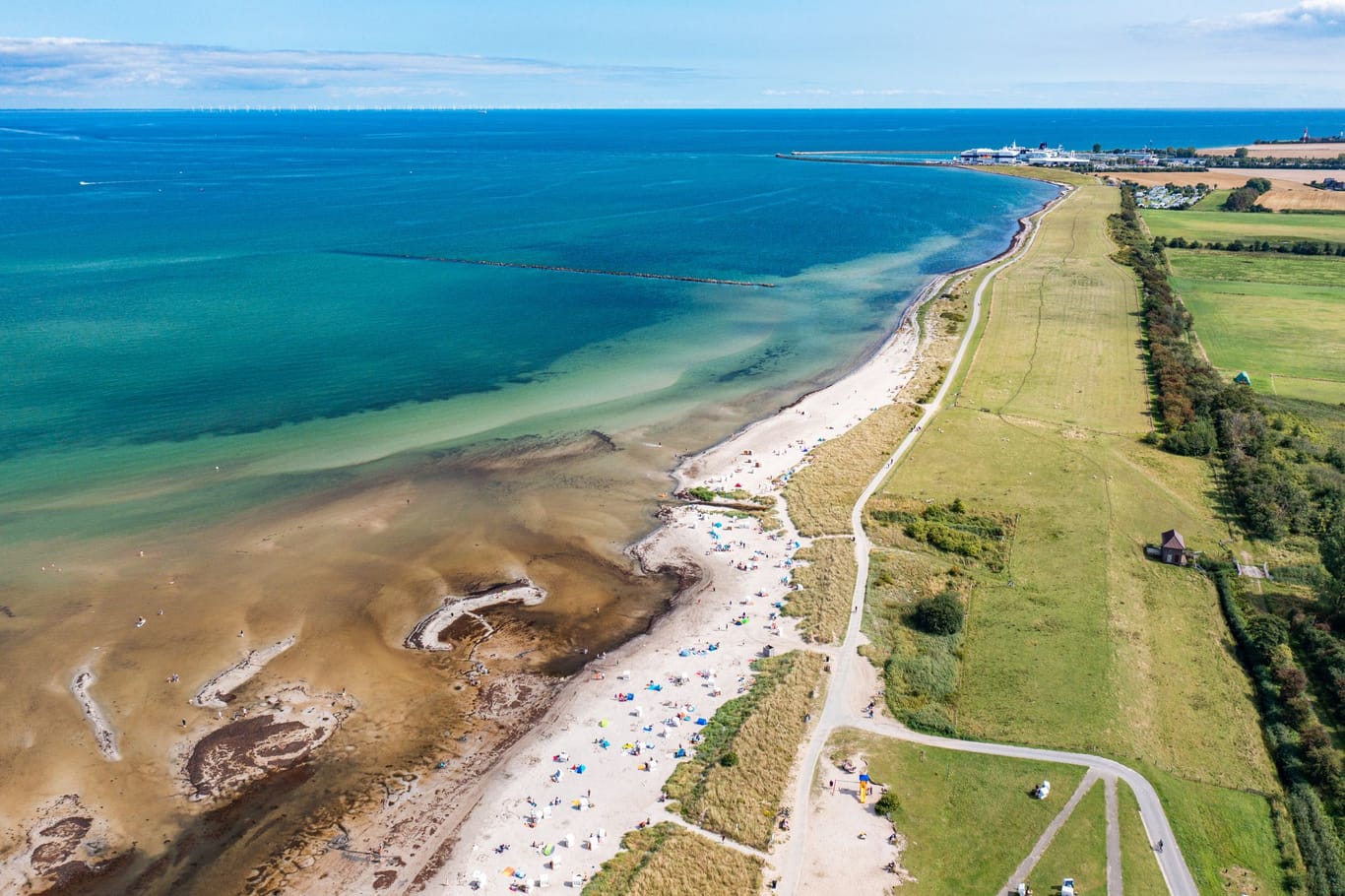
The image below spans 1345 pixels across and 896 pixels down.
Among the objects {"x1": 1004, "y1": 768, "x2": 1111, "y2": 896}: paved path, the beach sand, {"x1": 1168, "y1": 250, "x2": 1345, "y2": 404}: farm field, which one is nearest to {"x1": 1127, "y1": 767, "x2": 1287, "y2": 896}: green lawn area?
{"x1": 1004, "y1": 768, "x2": 1111, "y2": 896}: paved path

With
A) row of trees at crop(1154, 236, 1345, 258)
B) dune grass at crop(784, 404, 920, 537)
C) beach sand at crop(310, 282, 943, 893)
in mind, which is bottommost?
beach sand at crop(310, 282, 943, 893)

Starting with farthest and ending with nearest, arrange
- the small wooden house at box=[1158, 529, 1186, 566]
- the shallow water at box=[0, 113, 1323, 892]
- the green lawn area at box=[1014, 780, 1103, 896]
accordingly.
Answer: the small wooden house at box=[1158, 529, 1186, 566], the shallow water at box=[0, 113, 1323, 892], the green lawn area at box=[1014, 780, 1103, 896]

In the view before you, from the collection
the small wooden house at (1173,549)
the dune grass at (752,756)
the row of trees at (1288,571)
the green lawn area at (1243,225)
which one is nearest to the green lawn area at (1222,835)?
the row of trees at (1288,571)

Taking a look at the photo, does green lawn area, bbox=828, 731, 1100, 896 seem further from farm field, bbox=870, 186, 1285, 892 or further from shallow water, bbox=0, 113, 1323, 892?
shallow water, bbox=0, 113, 1323, 892

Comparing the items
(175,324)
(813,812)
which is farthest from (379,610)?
(175,324)

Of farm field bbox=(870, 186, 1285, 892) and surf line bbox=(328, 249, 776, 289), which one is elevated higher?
surf line bbox=(328, 249, 776, 289)

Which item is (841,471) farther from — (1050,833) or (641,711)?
(1050,833)
